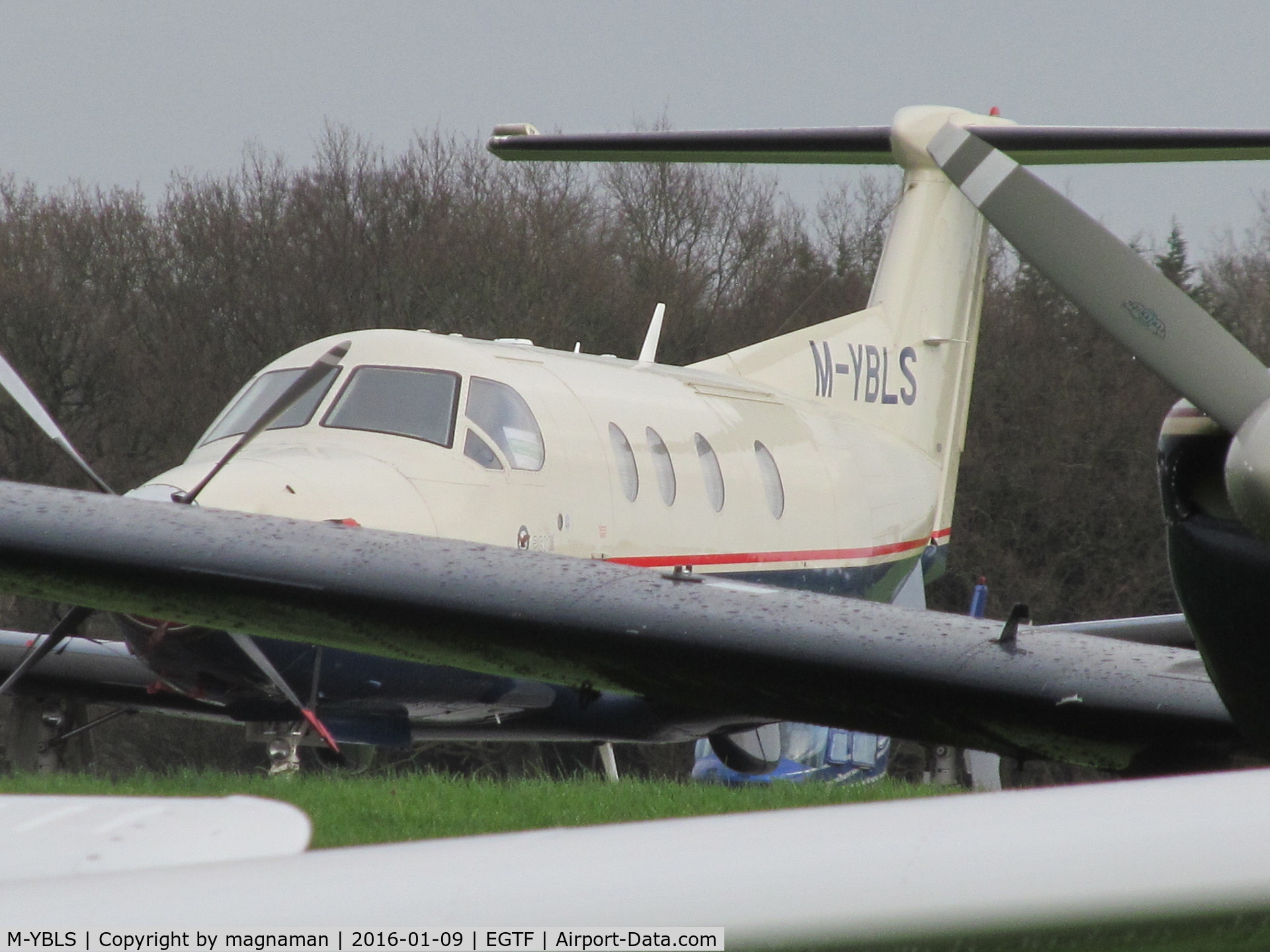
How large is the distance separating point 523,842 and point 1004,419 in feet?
81.6

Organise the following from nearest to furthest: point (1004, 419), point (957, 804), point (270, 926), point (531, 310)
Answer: point (270, 926)
point (957, 804)
point (531, 310)
point (1004, 419)

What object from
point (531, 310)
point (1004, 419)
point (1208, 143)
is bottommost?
point (1004, 419)

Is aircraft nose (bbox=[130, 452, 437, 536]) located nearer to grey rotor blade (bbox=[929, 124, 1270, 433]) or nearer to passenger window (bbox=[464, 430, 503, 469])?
passenger window (bbox=[464, 430, 503, 469])

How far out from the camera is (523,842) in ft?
3.97

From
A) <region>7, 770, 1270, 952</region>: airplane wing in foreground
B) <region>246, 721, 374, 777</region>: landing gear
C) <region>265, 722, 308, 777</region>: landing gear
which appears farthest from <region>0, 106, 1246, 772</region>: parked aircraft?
<region>7, 770, 1270, 952</region>: airplane wing in foreground

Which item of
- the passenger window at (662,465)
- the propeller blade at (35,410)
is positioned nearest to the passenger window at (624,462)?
the passenger window at (662,465)

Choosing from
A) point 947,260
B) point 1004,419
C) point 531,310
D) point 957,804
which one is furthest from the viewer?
point 1004,419

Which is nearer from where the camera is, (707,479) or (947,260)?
(707,479)

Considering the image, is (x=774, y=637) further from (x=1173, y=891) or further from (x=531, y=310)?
(x=531, y=310)

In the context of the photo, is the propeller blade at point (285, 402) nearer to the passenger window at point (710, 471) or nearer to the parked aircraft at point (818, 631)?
the parked aircraft at point (818, 631)

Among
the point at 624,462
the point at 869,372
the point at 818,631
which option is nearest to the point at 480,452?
the point at 624,462

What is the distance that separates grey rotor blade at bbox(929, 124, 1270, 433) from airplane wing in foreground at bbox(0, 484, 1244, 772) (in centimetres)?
104

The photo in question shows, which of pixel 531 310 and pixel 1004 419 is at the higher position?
pixel 531 310

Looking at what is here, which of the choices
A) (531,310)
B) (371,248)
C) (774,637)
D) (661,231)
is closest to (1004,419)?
(661,231)
